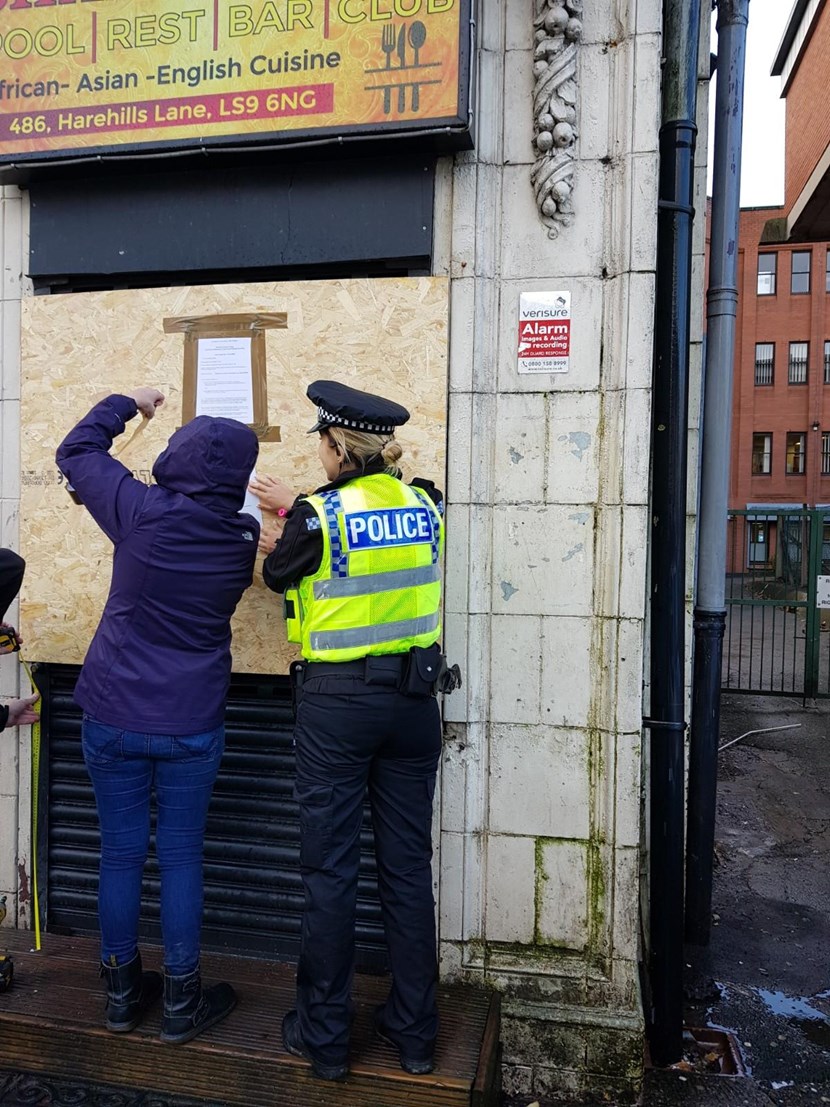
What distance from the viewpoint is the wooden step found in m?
2.76

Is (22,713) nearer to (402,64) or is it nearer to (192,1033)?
(192,1033)

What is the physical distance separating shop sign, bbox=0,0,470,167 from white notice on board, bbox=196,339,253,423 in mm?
823

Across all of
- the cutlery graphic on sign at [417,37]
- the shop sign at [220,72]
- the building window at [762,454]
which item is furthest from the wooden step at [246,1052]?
the building window at [762,454]

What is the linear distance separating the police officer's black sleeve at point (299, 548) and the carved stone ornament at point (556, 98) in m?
1.62

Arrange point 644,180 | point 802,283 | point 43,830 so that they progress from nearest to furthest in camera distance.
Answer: point 644,180
point 43,830
point 802,283

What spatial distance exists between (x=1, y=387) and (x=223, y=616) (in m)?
1.75

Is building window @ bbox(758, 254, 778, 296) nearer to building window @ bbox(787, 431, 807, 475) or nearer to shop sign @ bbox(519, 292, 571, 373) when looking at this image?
building window @ bbox(787, 431, 807, 475)

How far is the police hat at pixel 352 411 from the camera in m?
2.74

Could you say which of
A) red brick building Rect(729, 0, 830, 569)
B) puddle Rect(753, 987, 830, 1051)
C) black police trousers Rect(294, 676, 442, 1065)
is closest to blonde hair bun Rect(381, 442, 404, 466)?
black police trousers Rect(294, 676, 442, 1065)

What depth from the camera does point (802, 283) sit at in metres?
37.5

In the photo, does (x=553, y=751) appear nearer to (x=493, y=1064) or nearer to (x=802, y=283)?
(x=493, y=1064)

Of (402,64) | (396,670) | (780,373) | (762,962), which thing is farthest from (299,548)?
(780,373)

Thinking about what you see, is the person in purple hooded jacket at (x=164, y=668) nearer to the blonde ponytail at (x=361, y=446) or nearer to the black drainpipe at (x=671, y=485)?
the blonde ponytail at (x=361, y=446)

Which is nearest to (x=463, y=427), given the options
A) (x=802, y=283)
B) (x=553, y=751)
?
(x=553, y=751)
